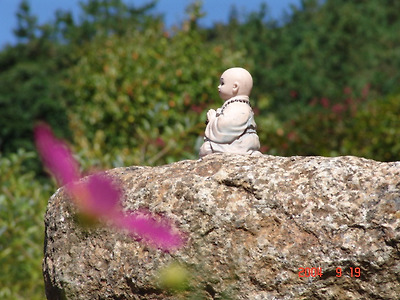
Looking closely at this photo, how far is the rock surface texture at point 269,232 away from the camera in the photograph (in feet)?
11.1

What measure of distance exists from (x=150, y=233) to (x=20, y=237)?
430 cm

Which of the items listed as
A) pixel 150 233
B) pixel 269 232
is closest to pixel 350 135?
pixel 269 232

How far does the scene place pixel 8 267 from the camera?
807cm

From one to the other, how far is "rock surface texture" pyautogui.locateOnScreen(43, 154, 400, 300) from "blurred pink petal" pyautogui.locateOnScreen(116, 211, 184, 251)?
4cm

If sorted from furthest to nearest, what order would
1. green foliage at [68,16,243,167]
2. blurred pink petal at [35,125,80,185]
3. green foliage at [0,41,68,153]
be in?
1. green foliage at [0,41,68,153]
2. green foliage at [68,16,243,167]
3. blurred pink petal at [35,125,80,185]

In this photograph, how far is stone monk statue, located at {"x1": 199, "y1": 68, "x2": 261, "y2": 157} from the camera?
4062 millimetres

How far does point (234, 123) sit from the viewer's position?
4.05m

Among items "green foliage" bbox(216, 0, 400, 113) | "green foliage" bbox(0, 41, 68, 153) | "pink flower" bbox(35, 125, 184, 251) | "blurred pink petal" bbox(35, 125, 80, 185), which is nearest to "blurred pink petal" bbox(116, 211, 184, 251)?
"pink flower" bbox(35, 125, 184, 251)

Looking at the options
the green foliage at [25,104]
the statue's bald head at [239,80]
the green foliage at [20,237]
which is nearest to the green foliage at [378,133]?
the green foliage at [20,237]

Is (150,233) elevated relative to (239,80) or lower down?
lower down

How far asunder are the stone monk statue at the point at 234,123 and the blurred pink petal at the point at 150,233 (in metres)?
0.66

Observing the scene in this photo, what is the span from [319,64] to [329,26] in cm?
193
